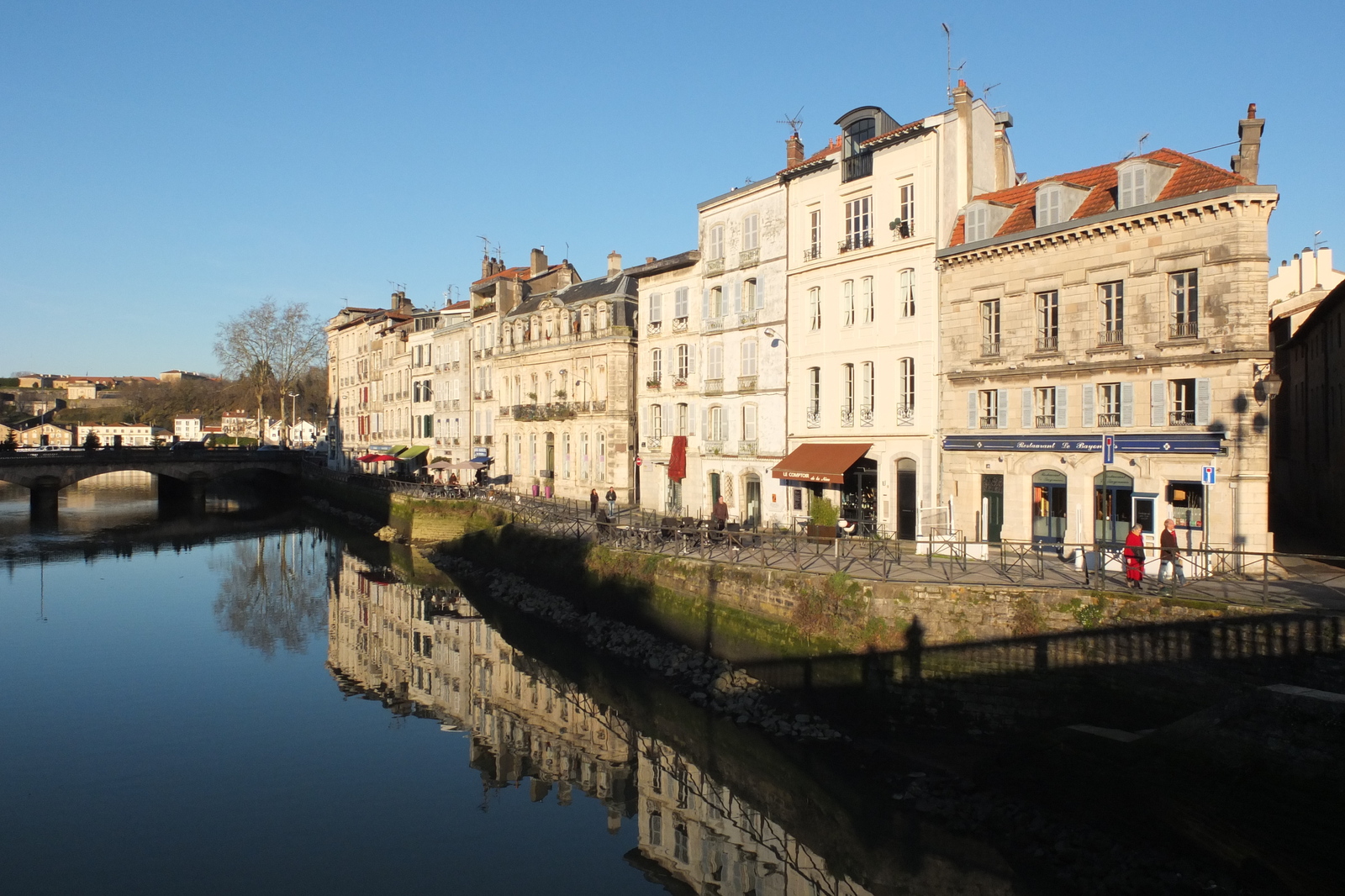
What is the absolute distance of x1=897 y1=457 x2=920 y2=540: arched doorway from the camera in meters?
24.6

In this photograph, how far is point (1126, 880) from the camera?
11.2 m

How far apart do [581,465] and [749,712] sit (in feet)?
77.6

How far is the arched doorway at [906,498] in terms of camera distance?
24641mm

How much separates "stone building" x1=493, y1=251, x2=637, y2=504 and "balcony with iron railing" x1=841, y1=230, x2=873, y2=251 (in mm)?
13624

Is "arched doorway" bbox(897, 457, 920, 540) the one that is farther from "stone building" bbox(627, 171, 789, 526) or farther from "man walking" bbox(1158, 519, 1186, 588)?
"man walking" bbox(1158, 519, 1186, 588)

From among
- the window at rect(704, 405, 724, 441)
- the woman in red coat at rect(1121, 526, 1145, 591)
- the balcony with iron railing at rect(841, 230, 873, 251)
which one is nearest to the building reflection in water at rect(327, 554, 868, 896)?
the woman in red coat at rect(1121, 526, 1145, 591)

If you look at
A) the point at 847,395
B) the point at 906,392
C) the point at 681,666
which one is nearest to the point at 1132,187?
the point at 906,392

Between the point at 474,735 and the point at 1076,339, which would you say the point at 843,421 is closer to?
the point at 1076,339

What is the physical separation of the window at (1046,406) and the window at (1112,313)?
5.74 feet

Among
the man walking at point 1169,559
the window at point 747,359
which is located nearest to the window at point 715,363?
the window at point 747,359

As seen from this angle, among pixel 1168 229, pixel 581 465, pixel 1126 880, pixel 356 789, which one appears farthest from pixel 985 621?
pixel 581 465

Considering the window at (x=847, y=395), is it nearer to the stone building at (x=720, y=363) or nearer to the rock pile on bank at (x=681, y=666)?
the stone building at (x=720, y=363)

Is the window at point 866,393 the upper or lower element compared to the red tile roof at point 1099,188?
lower

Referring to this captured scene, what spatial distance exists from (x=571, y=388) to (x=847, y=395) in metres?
17.9
